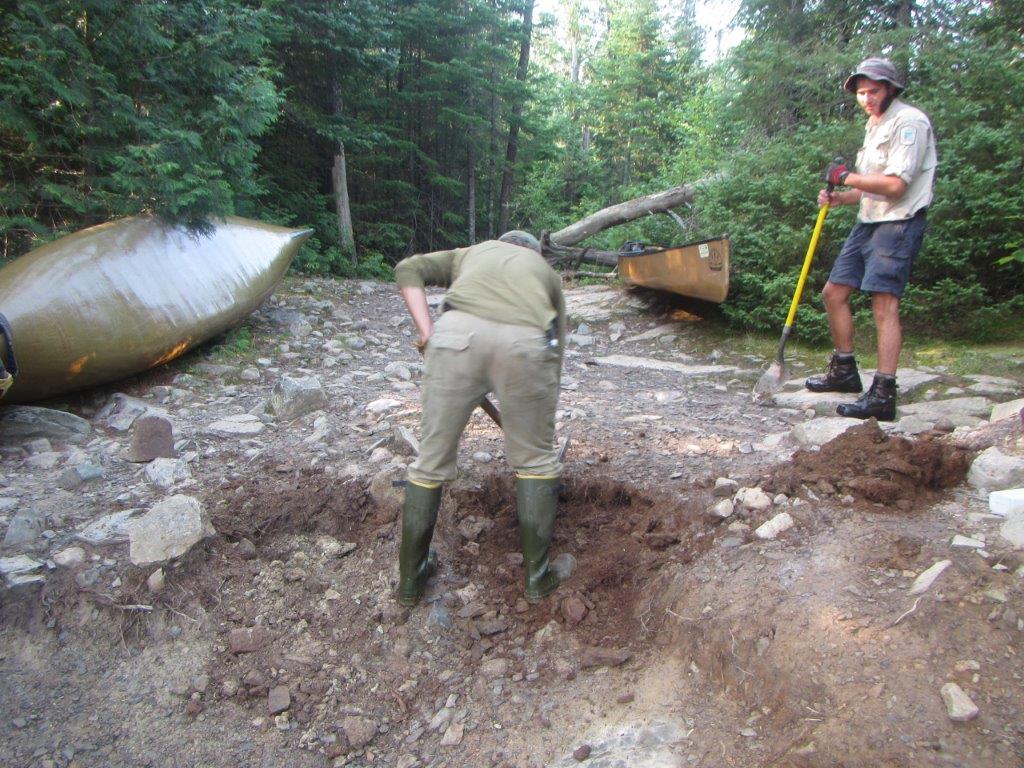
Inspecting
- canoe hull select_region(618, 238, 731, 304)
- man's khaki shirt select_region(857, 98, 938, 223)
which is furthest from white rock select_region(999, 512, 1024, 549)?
canoe hull select_region(618, 238, 731, 304)

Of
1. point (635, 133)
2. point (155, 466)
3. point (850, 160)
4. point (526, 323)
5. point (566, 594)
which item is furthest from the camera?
point (635, 133)

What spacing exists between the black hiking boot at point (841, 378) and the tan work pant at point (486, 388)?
2.71 meters

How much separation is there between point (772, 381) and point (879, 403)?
1.13 m

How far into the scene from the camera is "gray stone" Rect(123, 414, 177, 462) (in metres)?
3.96

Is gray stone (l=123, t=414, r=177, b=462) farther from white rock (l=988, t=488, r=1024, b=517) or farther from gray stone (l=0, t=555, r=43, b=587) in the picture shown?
white rock (l=988, t=488, r=1024, b=517)

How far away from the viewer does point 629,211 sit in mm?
11398

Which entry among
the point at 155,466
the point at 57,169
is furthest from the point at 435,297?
the point at 155,466

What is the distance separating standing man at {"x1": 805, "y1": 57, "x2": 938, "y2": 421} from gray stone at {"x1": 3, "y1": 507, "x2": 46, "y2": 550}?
431cm

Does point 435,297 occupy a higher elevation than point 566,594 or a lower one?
lower

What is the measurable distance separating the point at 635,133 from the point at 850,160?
17896 mm

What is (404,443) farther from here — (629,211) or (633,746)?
(629,211)

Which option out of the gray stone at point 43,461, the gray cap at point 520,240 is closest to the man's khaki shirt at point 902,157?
the gray cap at point 520,240

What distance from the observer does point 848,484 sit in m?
2.87

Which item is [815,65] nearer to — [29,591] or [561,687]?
[561,687]
